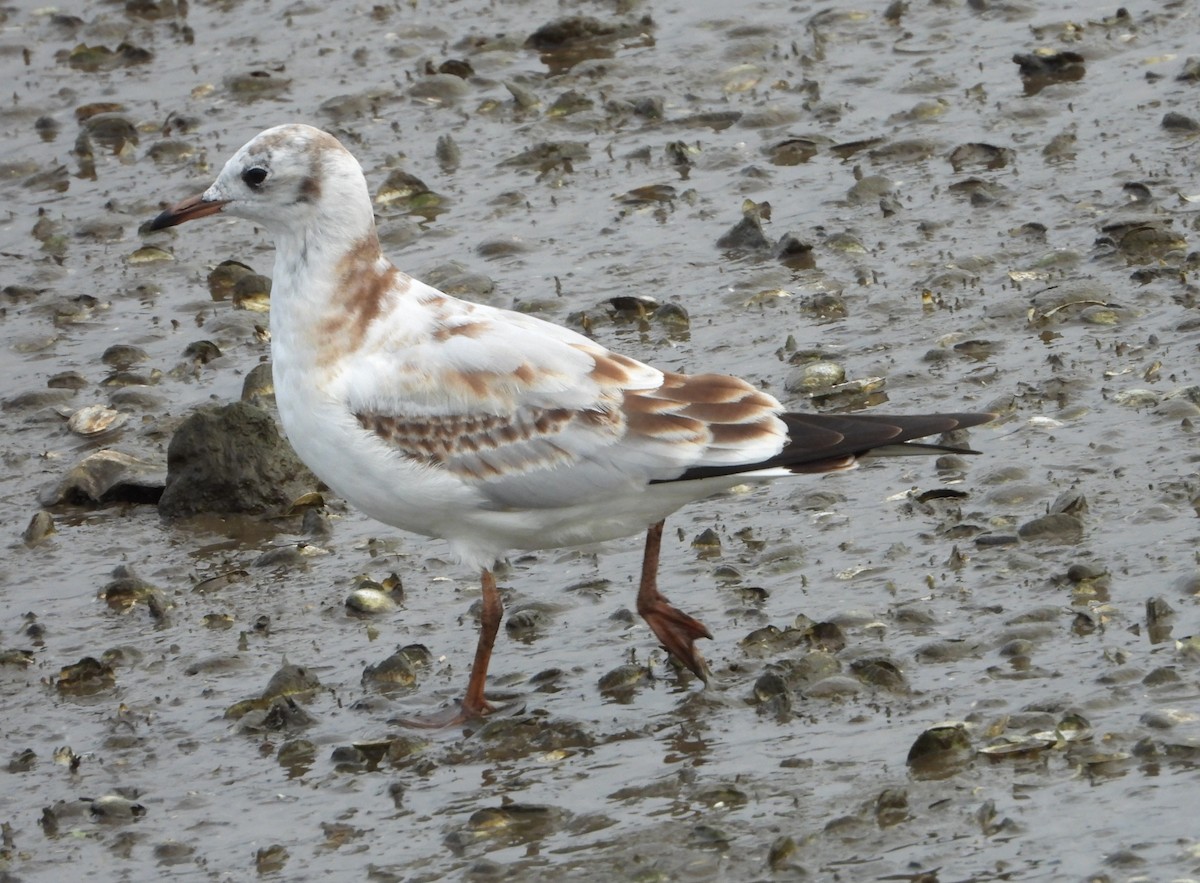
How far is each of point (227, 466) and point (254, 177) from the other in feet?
5.42

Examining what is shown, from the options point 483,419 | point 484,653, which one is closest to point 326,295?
point 483,419

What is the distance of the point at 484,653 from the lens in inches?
264

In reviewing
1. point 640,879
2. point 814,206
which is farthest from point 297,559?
point 814,206

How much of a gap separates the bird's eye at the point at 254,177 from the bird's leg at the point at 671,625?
194cm

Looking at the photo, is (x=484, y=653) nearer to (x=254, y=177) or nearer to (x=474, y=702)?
(x=474, y=702)

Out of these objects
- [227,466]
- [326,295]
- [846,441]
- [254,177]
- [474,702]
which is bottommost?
[474,702]

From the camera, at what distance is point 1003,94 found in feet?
37.4

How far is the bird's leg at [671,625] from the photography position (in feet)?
21.9

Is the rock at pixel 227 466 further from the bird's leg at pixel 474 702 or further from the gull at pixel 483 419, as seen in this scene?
the bird's leg at pixel 474 702

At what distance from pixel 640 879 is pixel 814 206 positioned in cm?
565

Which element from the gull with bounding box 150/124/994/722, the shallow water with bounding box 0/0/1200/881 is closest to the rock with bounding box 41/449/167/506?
the shallow water with bounding box 0/0/1200/881

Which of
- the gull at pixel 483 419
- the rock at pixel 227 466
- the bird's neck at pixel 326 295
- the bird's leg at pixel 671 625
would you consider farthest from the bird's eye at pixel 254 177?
the bird's leg at pixel 671 625

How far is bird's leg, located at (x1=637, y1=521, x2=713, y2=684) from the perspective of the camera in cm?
667

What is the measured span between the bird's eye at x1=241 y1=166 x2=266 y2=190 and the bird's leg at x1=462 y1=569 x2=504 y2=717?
Result: 1.65m
